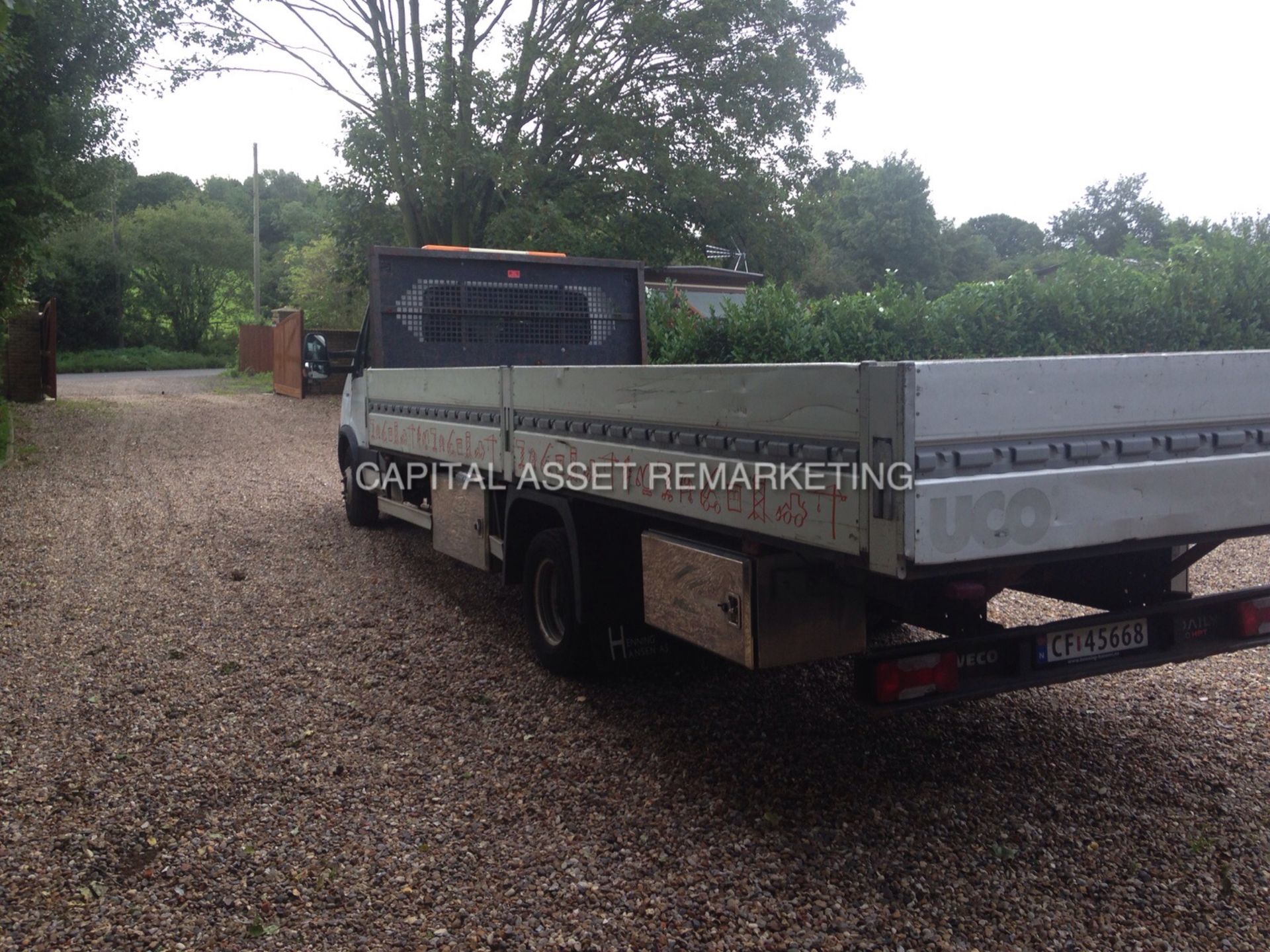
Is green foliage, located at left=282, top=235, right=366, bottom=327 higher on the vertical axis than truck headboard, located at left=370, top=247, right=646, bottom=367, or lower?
higher

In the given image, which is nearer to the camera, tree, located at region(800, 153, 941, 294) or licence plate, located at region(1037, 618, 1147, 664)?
licence plate, located at region(1037, 618, 1147, 664)

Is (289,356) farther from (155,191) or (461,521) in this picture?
(155,191)

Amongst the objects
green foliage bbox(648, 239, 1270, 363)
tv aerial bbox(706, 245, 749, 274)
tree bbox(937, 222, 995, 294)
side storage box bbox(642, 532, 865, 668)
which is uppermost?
tree bbox(937, 222, 995, 294)

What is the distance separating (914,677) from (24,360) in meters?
21.0

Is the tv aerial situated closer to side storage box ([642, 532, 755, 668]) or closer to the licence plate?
side storage box ([642, 532, 755, 668])

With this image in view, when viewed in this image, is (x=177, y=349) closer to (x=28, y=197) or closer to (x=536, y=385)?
(x=28, y=197)

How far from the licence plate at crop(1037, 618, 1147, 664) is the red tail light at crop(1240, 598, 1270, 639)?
46 cm

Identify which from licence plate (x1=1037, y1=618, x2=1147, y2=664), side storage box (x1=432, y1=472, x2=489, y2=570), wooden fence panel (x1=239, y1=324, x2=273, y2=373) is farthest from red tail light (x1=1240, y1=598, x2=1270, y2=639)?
wooden fence panel (x1=239, y1=324, x2=273, y2=373)

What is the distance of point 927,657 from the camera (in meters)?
3.41

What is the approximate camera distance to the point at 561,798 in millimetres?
3830

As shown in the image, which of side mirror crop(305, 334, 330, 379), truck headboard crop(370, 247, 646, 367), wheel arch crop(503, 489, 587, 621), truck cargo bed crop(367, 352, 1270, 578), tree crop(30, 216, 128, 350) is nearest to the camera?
truck cargo bed crop(367, 352, 1270, 578)

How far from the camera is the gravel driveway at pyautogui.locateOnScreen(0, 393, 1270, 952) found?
9.81 ft

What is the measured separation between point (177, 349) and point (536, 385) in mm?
50112

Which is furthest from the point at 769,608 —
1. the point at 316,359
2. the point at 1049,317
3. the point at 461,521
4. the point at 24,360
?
the point at 24,360
